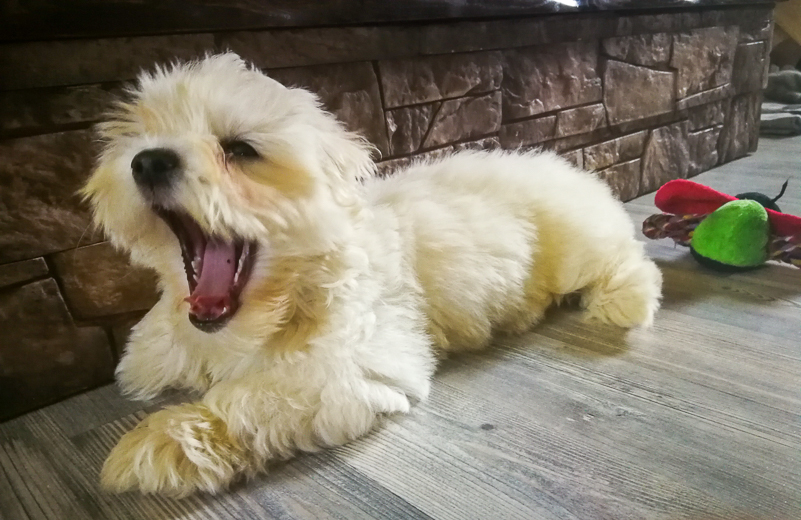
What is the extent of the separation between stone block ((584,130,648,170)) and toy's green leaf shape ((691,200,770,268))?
2.92ft

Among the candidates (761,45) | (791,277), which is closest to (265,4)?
(791,277)

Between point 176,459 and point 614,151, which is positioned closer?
point 176,459

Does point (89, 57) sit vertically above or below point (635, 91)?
above

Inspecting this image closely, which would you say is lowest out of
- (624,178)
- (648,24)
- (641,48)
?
(624,178)

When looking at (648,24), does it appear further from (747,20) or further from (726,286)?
(726,286)

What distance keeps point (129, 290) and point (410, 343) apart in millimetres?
793

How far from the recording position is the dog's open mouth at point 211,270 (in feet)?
3.75

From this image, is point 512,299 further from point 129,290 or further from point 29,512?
point 29,512

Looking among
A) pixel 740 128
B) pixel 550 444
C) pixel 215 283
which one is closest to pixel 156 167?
pixel 215 283

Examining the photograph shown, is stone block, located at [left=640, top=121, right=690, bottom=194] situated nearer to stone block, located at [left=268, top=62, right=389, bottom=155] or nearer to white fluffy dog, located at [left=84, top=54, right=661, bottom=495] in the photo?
stone block, located at [left=268, top=62, right=389, bottom=155]

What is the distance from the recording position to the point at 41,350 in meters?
1.43

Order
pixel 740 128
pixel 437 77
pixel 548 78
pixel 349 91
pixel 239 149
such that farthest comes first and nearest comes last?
pixel 740 128
pixel 548 78
pixel 437 77
pixel 349 91
pixel 239 149

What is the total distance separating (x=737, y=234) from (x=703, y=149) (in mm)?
1824

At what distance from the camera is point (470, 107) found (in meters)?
2.22
